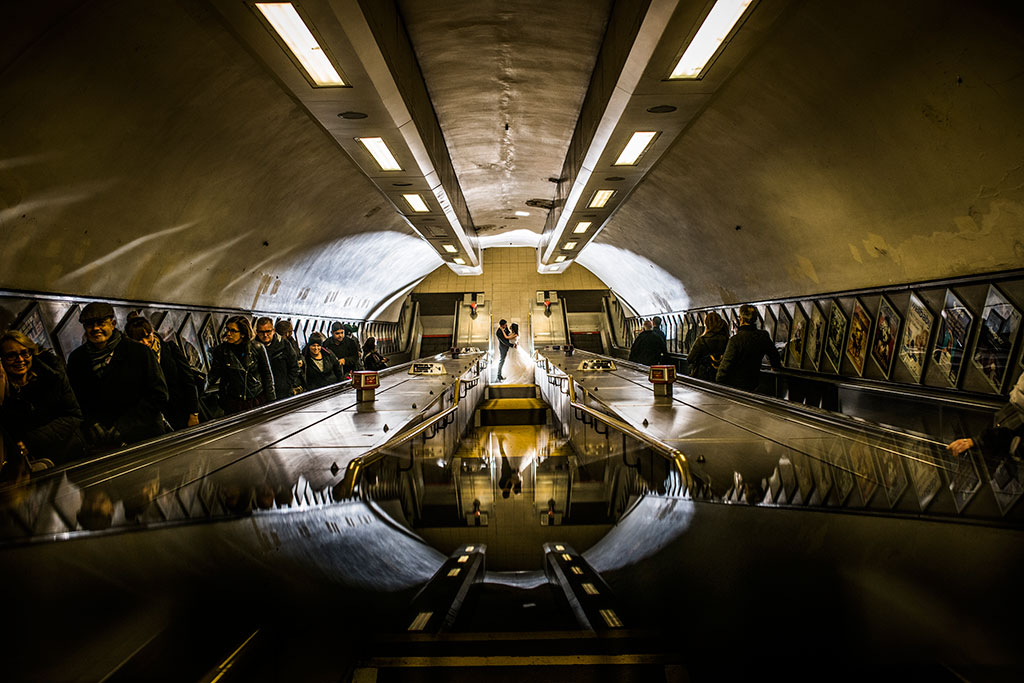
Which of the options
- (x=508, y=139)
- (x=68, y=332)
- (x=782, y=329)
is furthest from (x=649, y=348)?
(x=68, y=332)

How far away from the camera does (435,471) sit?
3936 mm

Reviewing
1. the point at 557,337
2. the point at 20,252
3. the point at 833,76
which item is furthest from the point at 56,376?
the point at 557,337

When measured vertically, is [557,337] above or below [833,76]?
below

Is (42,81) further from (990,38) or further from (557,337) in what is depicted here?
(557,337)

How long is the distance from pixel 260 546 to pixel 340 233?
28.0ft

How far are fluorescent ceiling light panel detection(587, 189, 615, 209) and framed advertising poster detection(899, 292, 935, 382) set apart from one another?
372cm

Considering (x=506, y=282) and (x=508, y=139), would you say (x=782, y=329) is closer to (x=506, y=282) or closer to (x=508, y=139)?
(x=508, y=139)

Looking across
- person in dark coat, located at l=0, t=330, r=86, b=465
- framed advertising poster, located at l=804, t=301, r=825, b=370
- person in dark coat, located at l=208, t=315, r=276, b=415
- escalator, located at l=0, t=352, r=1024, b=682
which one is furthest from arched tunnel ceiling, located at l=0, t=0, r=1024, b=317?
escalator, located at l=0, t=352, r=1024, b=682

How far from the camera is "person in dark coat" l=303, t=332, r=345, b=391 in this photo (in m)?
9.47

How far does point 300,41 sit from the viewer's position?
3.84 metres

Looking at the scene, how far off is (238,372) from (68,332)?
1.56 metres

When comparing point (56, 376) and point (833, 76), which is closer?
point (833, 76)

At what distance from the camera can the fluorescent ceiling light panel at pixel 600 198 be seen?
7.98 meters

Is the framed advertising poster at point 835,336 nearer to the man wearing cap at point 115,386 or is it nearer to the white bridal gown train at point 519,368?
the man wearing cap at point 115,386
